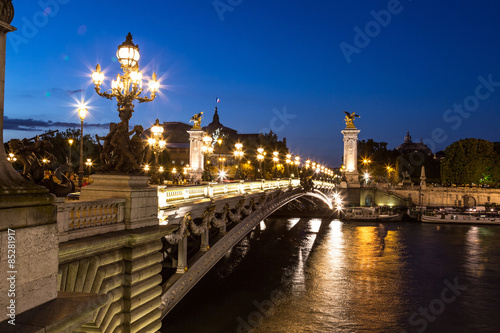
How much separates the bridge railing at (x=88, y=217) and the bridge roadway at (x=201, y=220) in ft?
10.1

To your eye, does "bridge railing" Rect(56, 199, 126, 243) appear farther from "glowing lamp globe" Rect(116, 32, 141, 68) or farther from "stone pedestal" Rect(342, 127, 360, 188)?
"stone pedestal" Rect(342, 127, 360, 188)

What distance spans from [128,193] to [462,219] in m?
58.5

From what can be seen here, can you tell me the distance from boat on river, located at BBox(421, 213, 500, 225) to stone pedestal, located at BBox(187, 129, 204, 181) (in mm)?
31865

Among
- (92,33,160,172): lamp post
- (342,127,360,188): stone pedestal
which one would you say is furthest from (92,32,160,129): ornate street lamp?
(342,127,360,188): stone pedestal

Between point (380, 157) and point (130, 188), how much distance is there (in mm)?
115717

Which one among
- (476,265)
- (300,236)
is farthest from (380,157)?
(476,265)

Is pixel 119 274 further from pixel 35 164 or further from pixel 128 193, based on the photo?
pixel 35 164

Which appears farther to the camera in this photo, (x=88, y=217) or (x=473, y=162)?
(x=473, y=162)

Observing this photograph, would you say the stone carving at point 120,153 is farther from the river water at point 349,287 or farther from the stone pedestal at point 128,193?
the river water at point 349,287

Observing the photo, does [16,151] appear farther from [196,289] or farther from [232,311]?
[196,289]

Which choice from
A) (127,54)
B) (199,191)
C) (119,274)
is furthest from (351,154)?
(119,274)

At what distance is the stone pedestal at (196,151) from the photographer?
53250 millimetres

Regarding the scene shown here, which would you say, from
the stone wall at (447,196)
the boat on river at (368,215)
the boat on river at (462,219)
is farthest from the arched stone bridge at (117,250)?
the stone wall at (447,196)

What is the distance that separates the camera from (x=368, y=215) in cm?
5981
